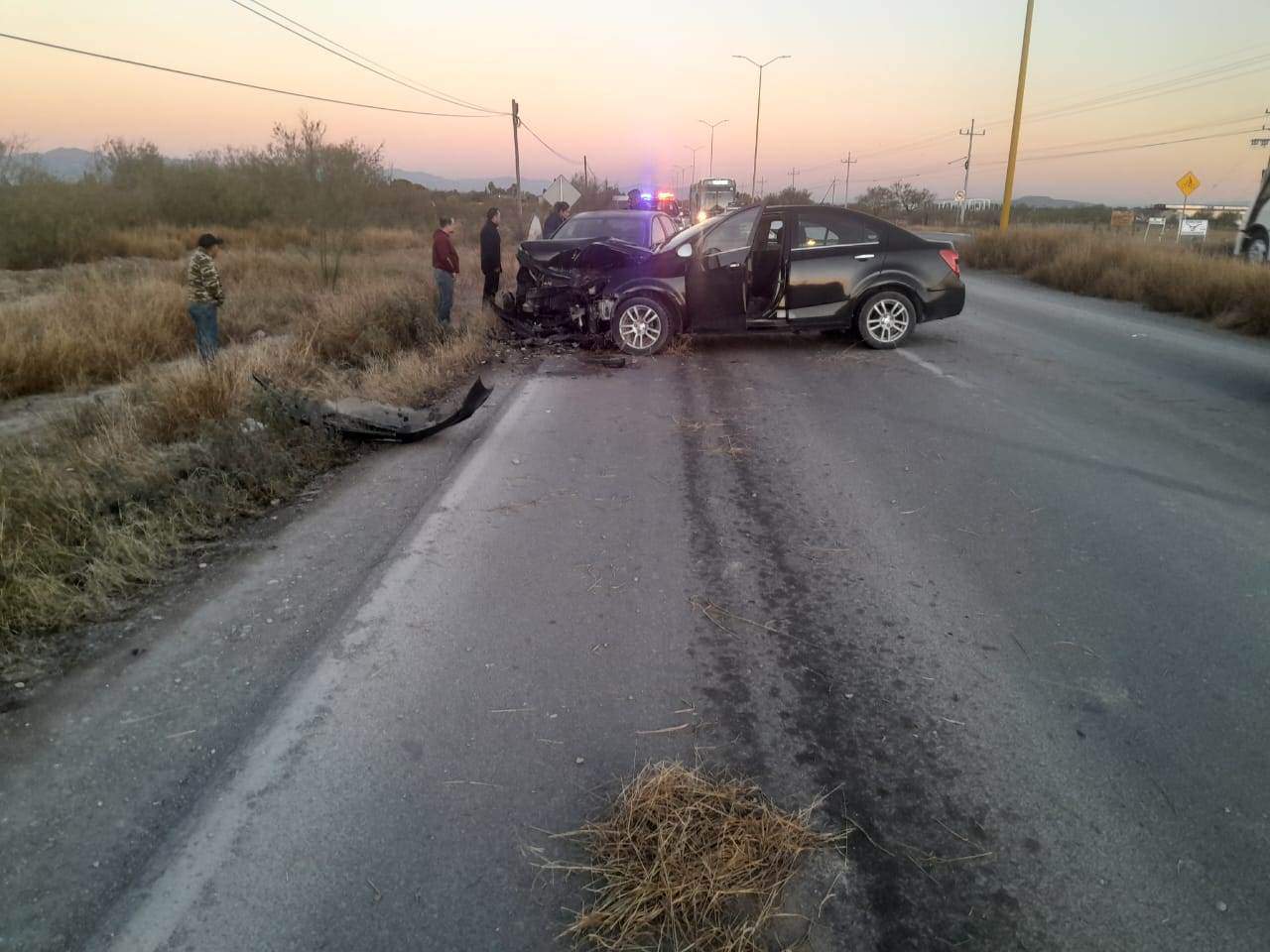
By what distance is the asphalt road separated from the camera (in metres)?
2.44

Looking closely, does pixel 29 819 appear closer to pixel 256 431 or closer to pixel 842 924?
pixel 842 924

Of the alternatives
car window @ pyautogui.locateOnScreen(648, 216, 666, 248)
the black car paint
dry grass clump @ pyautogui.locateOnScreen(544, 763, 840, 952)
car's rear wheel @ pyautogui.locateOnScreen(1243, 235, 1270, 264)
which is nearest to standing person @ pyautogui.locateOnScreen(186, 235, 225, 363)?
the black car paint

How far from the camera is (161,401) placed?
274 inches

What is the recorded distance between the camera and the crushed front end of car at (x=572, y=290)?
10.8m

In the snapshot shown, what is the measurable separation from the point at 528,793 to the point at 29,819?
5.41 ft

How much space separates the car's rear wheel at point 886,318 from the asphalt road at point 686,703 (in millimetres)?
4642

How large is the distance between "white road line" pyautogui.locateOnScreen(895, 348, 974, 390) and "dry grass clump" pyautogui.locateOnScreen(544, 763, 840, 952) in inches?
282

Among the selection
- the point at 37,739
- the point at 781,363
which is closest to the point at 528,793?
the point at 37,739

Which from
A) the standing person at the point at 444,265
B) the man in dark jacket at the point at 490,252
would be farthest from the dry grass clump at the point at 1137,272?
the standing person at the point at 444,265

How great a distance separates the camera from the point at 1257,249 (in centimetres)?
1828

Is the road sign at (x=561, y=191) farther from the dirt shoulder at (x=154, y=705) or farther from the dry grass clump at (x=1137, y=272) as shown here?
the dirt shoulder at (x=154, y=705)

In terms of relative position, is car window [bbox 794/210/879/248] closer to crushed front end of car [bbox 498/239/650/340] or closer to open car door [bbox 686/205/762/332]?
open car door [bbox 686/205/762/332]

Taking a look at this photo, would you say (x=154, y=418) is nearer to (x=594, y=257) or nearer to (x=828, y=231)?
(x=594, y=257)

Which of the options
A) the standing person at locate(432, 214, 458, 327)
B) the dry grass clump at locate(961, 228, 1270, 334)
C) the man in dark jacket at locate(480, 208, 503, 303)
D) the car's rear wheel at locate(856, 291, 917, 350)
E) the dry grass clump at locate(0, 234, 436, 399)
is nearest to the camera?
the dry grass clump at locate(0, 234, 436, 399)
